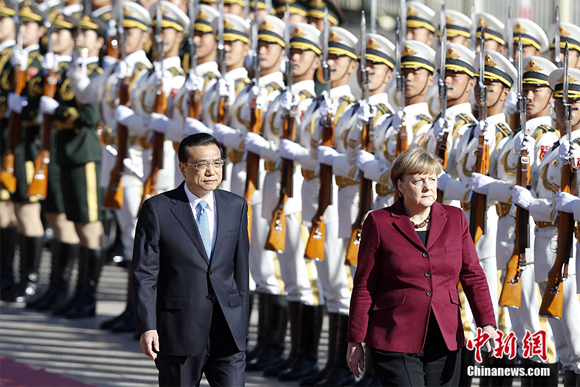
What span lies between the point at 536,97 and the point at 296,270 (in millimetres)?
2023

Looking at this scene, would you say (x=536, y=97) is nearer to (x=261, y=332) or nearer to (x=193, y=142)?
(x=193, y=142)

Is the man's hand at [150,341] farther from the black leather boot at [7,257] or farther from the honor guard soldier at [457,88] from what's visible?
the black leather boot at [7,257]

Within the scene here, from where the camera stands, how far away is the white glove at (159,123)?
25.2 feet

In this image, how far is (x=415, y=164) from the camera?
4.03 meters

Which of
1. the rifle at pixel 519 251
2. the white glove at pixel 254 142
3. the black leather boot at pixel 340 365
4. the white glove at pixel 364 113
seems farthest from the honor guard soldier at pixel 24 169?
the rifle at pixel 519 251

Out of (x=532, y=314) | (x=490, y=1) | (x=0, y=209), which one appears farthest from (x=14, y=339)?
(x=490, y=1)

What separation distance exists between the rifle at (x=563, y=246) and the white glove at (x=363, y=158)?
4.42ft

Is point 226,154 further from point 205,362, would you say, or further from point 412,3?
point 205,362

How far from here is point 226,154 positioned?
7.42 meters

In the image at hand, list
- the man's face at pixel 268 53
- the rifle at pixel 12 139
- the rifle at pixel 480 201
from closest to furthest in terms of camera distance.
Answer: the rifle at pixel 480 201, the man's face at pixel 268 53, the rifle at pixel 12 139

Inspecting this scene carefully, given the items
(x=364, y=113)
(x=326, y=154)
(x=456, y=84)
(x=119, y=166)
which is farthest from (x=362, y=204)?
(x=119, y=166)

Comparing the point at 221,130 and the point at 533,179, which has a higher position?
the point at 221,130

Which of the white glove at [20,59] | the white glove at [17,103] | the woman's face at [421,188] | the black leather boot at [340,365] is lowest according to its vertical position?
the black leather boot at [340,365]

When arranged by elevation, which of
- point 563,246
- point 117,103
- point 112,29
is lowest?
point 563,246
